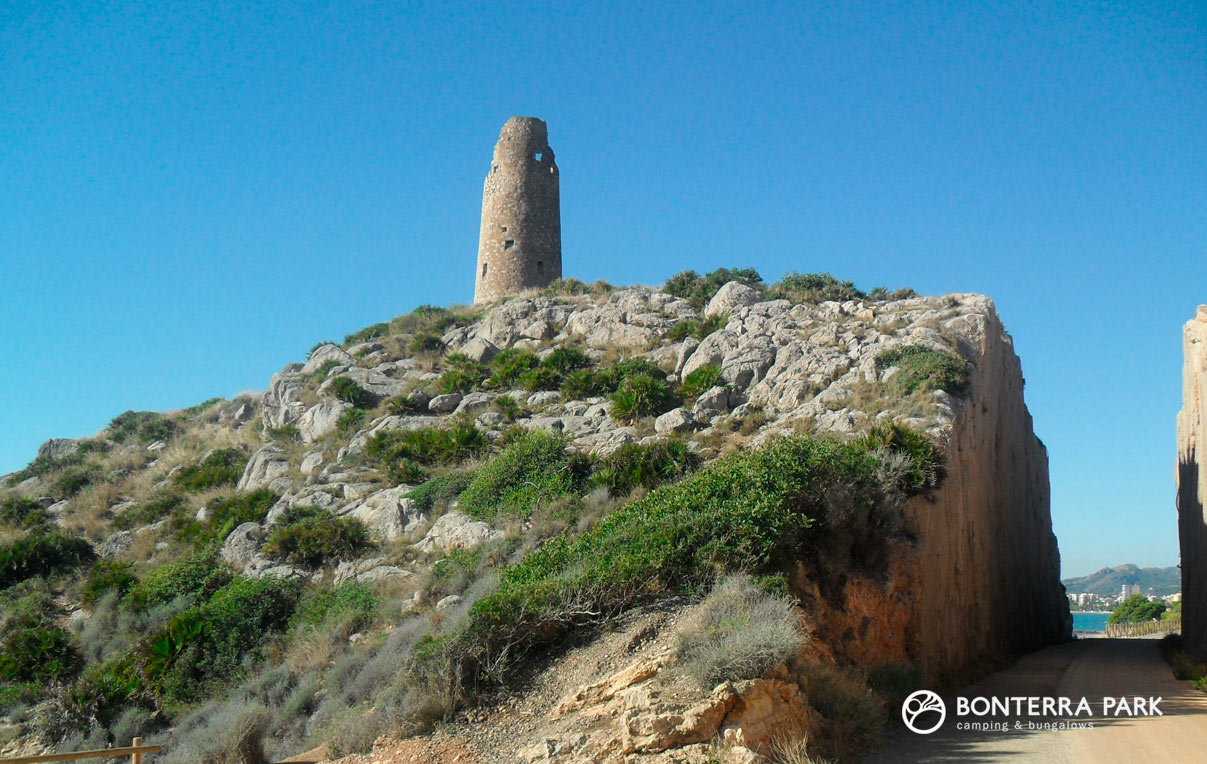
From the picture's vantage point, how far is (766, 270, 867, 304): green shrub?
27266 mm

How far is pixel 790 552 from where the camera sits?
13.0 meters

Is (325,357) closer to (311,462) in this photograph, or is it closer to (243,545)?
(311,462)

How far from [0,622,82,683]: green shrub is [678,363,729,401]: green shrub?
13.4 m

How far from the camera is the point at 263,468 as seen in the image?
24.0 metres

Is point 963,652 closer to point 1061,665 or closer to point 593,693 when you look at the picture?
point 1061,665

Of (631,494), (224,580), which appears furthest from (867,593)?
(224,580)

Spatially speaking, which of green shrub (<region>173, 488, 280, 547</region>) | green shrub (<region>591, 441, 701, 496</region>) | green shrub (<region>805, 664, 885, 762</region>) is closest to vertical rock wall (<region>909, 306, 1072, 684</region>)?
green shrub (<region>805, 664, 885, 762</region>)

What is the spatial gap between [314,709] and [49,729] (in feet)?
14.8

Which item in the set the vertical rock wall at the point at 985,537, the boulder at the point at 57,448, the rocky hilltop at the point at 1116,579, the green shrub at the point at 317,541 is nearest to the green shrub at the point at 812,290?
the vertical rock wall at the point at 985,537

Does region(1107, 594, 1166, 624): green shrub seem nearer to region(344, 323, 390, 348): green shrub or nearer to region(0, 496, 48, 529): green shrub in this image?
region(344, 323, 390, 348): green shrub

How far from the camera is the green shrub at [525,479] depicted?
18.5 meters

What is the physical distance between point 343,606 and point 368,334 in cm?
1804

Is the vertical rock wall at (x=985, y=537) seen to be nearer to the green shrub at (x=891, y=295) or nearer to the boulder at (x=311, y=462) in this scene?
the green shrub at (x=891, y=295)

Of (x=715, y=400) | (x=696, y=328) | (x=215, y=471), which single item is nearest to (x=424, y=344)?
(x=215, y=471)
